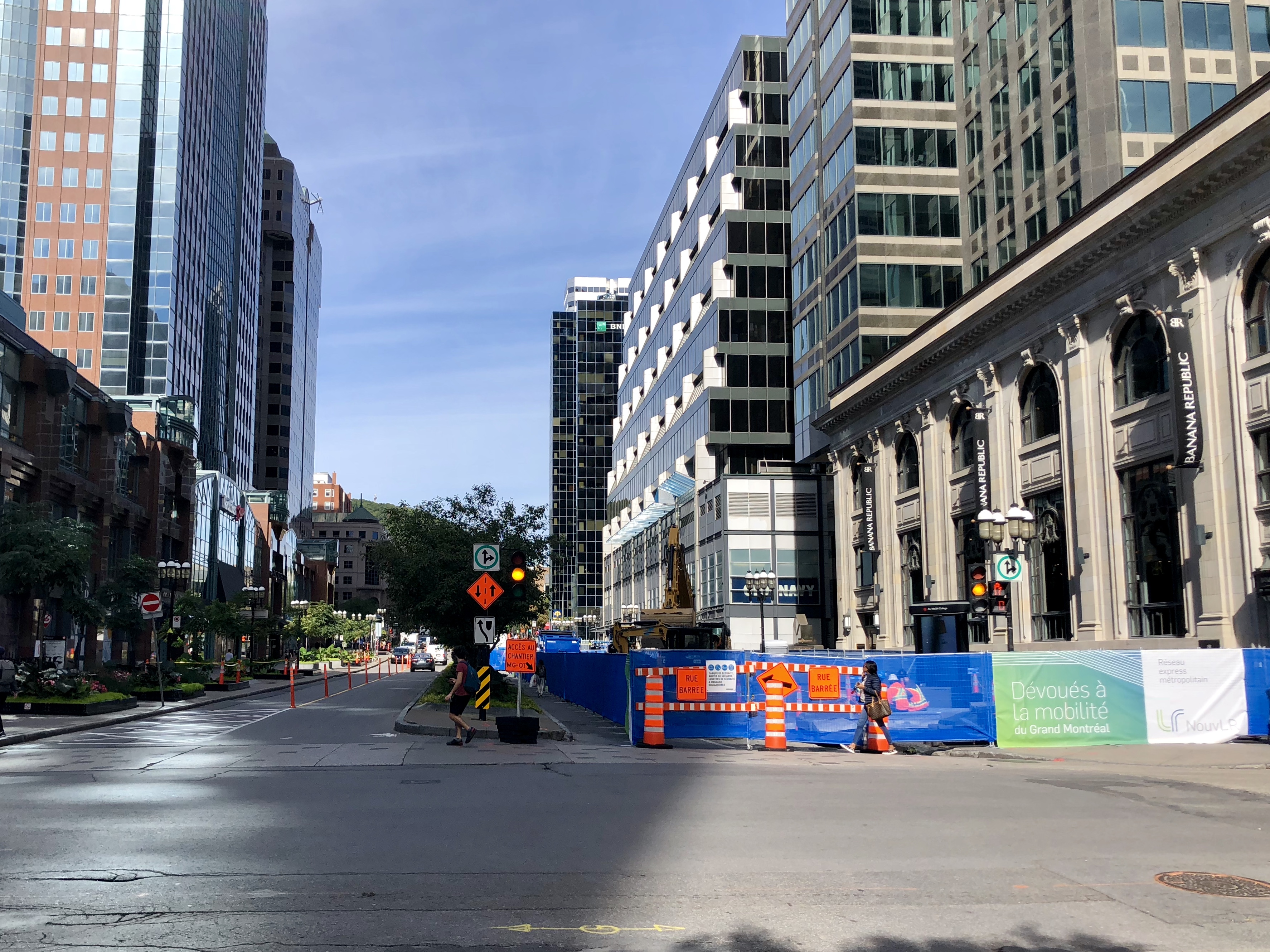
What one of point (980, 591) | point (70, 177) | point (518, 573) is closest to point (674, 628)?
point (980, 591)

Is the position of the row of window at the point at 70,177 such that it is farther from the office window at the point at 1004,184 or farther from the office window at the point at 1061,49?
the office window at the point at 1061,49

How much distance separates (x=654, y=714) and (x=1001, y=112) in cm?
3438

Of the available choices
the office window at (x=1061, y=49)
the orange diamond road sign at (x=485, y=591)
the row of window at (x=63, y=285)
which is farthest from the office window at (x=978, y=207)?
the row of window at (x=63, y=285)

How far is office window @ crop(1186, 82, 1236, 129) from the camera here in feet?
122

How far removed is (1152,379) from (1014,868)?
25.4 metres

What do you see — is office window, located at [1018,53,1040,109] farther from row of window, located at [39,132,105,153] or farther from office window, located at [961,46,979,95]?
row of window, located at [39,132,105,153]

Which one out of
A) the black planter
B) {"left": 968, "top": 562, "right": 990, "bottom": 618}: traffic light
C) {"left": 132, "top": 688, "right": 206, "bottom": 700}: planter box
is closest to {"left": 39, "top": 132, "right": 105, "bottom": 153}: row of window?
{"left": 132, "top": 688, "right": 206, "bottom": 700}: planter box

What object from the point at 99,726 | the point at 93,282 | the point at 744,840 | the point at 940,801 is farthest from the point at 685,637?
the point at 93,282

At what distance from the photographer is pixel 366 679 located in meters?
65.1

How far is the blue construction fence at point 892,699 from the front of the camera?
21828mm

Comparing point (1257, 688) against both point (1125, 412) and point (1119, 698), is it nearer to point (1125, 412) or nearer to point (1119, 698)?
point (1119, 698)

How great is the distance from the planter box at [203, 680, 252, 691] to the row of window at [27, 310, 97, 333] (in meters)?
58.3

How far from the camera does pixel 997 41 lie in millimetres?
46656

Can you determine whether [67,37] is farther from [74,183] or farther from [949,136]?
[949,136]
